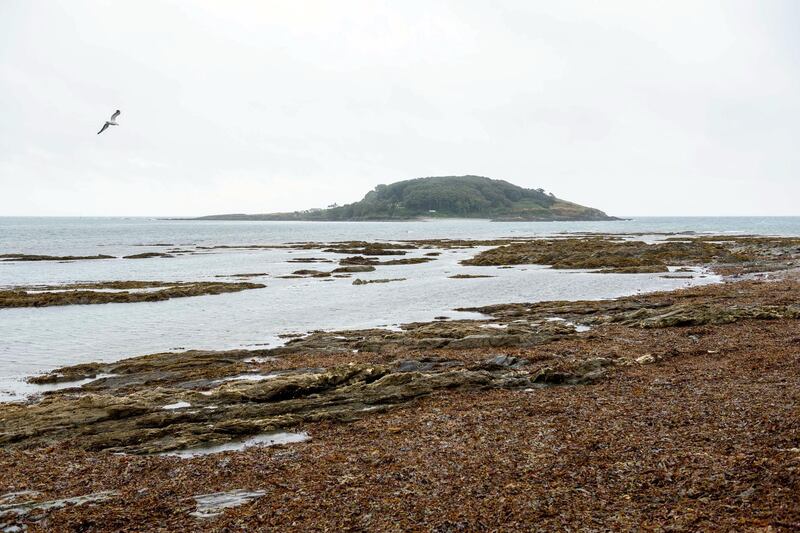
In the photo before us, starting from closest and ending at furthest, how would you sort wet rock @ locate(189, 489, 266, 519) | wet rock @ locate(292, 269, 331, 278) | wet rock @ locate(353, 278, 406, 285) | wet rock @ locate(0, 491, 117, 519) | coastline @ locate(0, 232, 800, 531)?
coastline @ locate(0, 232, 800, 531)
wet rock @ locate(189, 489, 266, 519)
wet rock @ locate(0, 491, 117, 519)
wet rock @ locate(353, 278, 406, 285)
wet rock @ locate(292, 269, 331, 278)

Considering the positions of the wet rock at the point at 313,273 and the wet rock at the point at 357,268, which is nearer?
the wet rock at the point at 313,273

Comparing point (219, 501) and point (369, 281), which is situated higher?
point (369, 281)

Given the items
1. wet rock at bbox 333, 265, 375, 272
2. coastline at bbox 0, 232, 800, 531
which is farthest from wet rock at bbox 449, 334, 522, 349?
wet rock at bbox 333, 265, 375, 272

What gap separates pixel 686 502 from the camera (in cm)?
1004

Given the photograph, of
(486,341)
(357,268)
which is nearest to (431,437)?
(486,341)

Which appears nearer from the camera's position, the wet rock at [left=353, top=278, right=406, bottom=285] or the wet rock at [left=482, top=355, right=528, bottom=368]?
the wet rock at [left=482, top=355, right=528, bottom=368]

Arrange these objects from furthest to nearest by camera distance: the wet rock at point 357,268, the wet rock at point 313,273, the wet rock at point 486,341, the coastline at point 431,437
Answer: the wet rock at point 357,268 → the wet rock at point 313,273 → the wet rock at point 486,341 → the coastline at point 431,437

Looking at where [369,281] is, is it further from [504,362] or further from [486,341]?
[504,362]

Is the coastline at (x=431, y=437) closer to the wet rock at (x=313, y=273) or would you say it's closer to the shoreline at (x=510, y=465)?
the shoreline at (x=510, y=465)

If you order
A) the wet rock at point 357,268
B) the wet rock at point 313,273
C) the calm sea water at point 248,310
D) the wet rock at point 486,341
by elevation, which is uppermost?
the wet rock at point 357,268

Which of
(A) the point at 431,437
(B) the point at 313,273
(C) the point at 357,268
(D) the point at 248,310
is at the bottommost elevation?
(D) the point at 248,310

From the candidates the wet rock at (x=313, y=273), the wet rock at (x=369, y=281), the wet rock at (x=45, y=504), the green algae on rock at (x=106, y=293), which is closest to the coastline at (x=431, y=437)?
the wet rock at (x=45, y=504)

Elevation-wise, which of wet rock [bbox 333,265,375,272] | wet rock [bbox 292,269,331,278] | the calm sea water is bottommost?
the calm sea water

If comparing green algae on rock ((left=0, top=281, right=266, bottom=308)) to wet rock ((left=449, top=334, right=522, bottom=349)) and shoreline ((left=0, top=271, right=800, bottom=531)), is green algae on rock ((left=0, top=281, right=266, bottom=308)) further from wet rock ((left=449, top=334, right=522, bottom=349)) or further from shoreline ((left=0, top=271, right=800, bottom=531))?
shoreline ((left=0, top=271, right=800, bottom=531))
